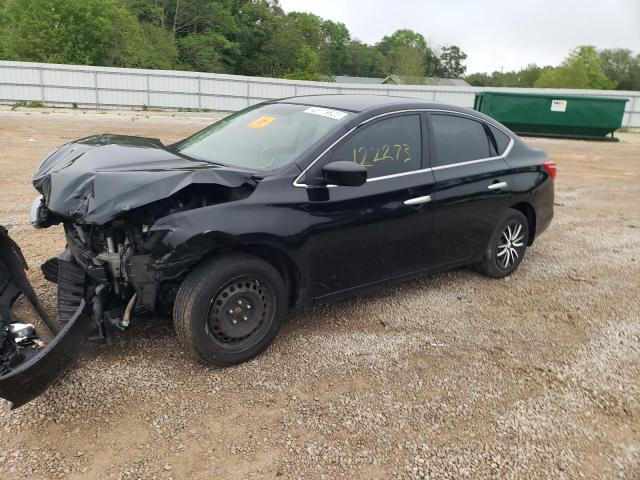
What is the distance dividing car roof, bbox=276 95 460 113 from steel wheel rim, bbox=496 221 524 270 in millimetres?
1353

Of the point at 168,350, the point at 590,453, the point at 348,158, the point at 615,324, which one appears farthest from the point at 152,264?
the point at 615,324

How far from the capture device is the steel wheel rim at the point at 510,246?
5027 mm

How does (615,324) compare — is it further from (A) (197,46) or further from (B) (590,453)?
(A) (197,46)

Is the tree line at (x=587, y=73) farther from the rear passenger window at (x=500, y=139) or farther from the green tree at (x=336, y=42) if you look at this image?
the rear passenger window at (x=500, y=139)

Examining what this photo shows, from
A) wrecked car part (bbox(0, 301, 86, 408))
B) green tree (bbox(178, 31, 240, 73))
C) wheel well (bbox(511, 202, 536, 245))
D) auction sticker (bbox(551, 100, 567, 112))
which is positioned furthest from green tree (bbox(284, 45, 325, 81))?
wrecked car part (bbox(0, 301, 86, 408))

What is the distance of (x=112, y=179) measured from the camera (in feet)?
9.66

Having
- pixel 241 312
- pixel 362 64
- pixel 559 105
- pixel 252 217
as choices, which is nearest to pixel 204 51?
pixel 559 105

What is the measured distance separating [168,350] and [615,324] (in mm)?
3535

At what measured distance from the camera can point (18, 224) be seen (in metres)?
5.92

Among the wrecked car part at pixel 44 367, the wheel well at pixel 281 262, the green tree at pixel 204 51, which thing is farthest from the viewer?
the green tree at pixel 204 51

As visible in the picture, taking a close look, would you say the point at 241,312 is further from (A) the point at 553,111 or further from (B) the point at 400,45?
(B) the point at 400,45

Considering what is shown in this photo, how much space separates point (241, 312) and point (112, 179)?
1.09m

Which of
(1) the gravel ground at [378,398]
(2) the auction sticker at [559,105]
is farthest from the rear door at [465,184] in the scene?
(2) the auction sticker at [559,105]

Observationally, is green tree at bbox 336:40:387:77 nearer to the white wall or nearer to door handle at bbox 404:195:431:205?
the white wall
